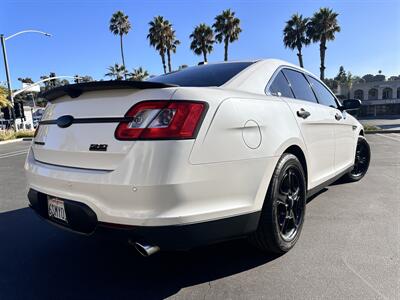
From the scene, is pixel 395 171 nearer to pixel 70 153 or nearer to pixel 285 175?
pixel 285 175

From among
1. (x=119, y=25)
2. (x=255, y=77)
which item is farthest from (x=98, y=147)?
(x=119, y=25)

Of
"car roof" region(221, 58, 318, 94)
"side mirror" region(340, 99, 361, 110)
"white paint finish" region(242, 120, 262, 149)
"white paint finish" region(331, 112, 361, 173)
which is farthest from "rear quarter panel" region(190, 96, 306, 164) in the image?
"side mirror" region(340, 99, 361, 110)

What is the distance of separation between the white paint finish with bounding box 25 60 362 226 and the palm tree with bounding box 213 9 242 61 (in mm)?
31887

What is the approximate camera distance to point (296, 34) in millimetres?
33688

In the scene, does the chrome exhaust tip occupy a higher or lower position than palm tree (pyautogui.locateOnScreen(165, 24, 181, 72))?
lower

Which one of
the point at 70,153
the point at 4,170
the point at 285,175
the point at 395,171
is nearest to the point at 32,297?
the point at 70,153

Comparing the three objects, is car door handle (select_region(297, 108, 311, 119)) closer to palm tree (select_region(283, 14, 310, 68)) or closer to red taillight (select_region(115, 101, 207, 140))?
red taillight (select_region(115, 101, 207, 140))

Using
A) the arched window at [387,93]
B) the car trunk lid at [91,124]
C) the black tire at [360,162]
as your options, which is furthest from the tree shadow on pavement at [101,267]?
the arched window at [387,93]

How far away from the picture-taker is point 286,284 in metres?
2.25

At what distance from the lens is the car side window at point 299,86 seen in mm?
3283

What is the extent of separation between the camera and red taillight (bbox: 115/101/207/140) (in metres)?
1.92

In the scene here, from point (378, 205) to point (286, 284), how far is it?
2.19 meters

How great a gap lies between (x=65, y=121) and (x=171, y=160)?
0.92 metres

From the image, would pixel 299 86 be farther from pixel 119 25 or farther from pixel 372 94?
pixel 372 94
